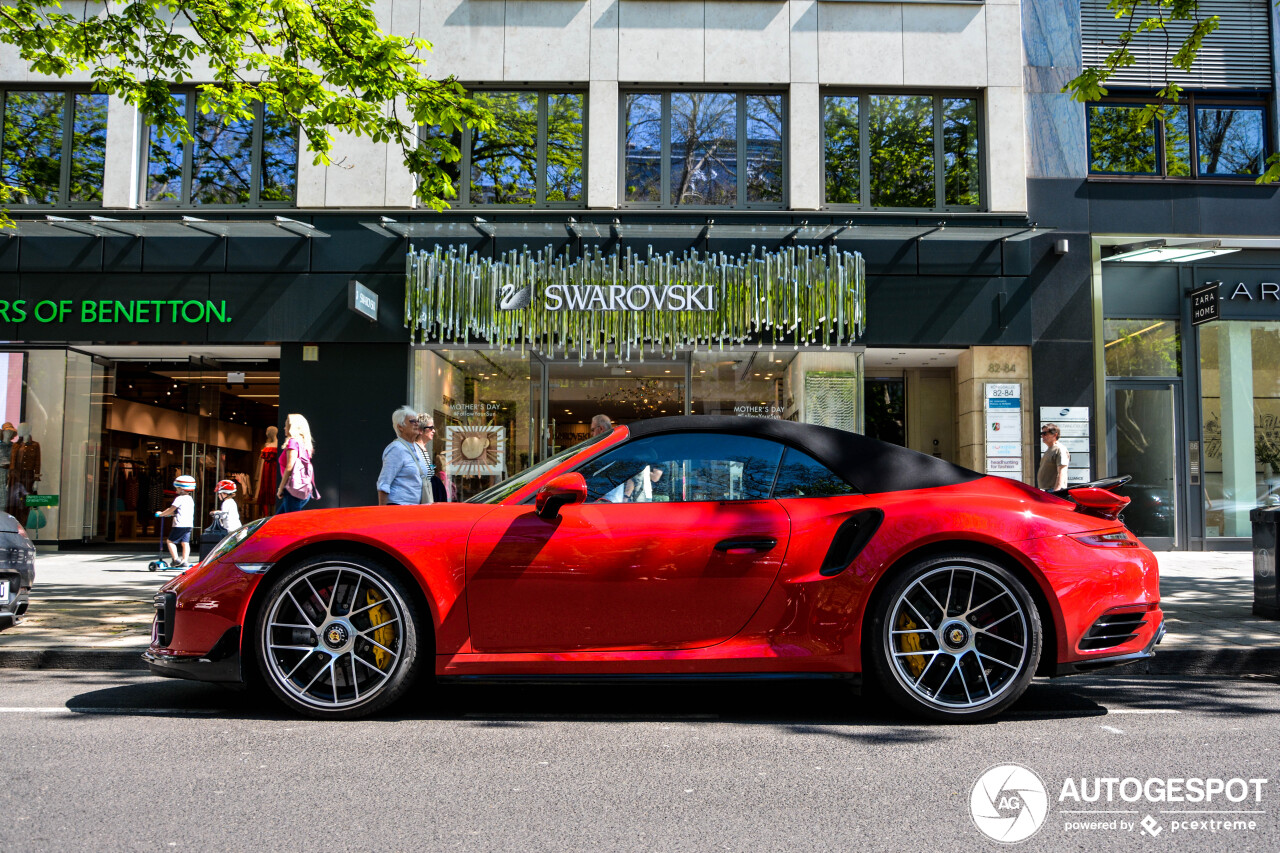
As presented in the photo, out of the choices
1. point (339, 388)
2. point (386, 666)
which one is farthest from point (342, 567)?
point (339, 388)

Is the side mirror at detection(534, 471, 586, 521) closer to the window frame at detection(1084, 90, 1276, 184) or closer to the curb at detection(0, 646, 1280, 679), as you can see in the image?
the curb at detection(0, 646, 1280, 679)

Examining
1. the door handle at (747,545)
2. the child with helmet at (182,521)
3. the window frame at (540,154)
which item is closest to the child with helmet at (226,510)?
the child with helmet at (182,521)

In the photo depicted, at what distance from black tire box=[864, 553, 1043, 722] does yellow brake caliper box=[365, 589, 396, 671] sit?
84.1 inches

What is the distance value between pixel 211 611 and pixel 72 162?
12.0 metres

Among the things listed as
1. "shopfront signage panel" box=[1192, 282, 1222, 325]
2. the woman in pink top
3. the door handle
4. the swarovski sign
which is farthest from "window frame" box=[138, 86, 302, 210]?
"shopfront signage panel" box=[1192, 282, 1222, 325]

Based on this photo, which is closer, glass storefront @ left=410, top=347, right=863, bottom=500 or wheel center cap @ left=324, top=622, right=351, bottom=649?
wheel center cap @ left=324, top=622, right=351, bottom=649

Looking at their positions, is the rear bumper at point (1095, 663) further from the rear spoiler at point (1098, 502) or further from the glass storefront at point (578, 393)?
the glass storefront at point (578, 393)

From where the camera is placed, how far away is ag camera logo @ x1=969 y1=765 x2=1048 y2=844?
3.01 metres

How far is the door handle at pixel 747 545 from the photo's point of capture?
168 inches

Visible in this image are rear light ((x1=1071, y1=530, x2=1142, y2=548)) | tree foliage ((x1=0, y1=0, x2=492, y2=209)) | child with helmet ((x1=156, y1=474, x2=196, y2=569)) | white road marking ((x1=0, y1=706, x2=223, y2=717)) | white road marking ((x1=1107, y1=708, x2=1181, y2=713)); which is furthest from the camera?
child with helmet ((x1=156, y1=474, x2=196, y2=569))

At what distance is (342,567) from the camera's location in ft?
14.3

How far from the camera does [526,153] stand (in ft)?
45.2

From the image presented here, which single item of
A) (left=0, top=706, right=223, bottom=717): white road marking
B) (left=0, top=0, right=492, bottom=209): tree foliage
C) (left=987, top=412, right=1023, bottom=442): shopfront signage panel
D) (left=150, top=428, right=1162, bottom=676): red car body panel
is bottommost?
(left=0, top=706, right=223, bottom=717): white road marking

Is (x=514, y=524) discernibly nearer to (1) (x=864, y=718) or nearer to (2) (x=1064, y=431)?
(1) (x=864, y=718)
